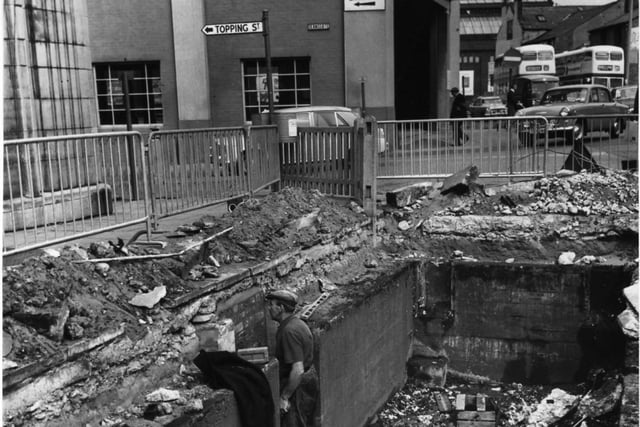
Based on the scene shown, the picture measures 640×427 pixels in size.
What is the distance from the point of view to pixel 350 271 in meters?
9.56

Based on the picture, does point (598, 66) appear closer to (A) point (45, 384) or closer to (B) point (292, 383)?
(B) point (292, 383)

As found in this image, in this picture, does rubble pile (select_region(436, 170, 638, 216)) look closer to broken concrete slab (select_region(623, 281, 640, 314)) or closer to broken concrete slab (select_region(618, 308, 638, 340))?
broken concrete slab (select_region(623, 281, 640, 314))

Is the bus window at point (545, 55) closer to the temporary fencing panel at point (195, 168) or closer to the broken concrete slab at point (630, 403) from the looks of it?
the temporary fencing panel at point (195, 168)

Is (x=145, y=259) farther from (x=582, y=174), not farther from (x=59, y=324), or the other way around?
(x=582, y=174)

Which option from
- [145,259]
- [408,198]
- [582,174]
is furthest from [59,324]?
[582,174]

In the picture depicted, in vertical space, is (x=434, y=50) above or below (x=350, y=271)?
above

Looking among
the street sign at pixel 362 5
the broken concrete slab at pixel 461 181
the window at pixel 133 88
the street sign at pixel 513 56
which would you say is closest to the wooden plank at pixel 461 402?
the broken concrete slab at pixel 461 181

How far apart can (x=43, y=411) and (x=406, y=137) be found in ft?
29.2

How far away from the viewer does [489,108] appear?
1667 inches

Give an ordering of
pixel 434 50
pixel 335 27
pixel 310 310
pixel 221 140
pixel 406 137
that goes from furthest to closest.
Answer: pixel 434 50
pixel 335 27
pixel 406 137
pixel 221 140
pixel 310 310

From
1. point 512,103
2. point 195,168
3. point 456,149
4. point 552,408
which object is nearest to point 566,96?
point 512,103

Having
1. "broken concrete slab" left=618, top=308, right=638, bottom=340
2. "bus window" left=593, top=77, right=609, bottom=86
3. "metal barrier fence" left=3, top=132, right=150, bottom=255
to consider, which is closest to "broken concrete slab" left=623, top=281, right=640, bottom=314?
"broken concrete slab" left=618, top=308, right=638, bottom=340

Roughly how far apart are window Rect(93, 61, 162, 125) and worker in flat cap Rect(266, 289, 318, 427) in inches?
551

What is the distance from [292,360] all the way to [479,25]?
278ft
